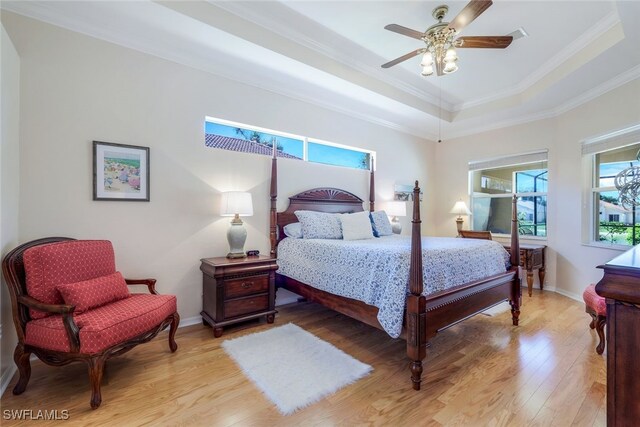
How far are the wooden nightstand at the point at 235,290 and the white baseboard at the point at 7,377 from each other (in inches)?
53.3

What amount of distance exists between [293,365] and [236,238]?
1.40m

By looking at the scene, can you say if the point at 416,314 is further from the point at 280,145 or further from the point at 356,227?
the point at 280,145

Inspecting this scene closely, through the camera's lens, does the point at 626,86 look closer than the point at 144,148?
No

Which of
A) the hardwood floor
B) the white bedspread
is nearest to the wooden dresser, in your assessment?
the hardwood floor

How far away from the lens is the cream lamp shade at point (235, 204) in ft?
9.62

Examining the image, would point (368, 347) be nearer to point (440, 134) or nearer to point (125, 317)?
point (125, 317)

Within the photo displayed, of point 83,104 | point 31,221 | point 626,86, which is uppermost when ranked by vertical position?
point 626,86

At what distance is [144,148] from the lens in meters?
2.72

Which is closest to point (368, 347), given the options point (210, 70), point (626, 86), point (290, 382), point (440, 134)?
point (290, 382)

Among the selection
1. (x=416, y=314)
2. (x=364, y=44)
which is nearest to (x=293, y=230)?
(x=416, y=314)

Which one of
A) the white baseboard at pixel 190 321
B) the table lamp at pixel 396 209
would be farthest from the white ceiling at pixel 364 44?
the white baseboard at pixel 190 321

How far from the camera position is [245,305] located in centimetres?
284

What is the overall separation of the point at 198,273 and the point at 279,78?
97.3 inches
